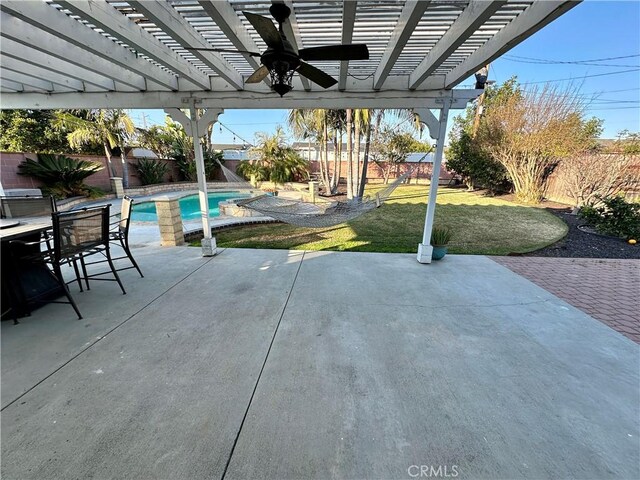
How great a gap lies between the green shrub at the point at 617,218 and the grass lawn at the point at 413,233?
58 cm

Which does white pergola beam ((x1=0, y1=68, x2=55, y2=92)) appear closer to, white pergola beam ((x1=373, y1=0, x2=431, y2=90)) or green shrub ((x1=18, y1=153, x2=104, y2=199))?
white pergola beam ((x1=373, y1=0, x2=431, y2=90))

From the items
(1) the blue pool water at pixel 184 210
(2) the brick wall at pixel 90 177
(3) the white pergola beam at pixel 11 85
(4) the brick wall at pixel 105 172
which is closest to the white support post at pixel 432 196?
(4) the brick wall at pixel 105 172

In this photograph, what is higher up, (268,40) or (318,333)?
(268,40)

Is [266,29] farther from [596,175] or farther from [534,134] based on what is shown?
[534,134]

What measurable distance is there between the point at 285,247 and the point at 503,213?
6301 millimetres

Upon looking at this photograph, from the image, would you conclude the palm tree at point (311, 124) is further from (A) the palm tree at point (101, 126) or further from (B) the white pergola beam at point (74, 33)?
(B) the white pergola beam at point (74, 33)

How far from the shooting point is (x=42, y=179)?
7.42 m

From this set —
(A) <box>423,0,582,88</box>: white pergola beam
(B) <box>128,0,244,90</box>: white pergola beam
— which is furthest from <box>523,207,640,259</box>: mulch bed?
(B) <box>128,0,244,90</box>: white pergola beam

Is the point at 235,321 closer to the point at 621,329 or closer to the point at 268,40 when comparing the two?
the point at 268,40

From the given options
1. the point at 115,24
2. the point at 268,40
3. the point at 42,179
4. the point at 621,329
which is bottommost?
the point at 621,329

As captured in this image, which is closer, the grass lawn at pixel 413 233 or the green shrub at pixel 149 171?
the grass lawn at pixel 413 233

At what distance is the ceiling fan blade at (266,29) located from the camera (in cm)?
142

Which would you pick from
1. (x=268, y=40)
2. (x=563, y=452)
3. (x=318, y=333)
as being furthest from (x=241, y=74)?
(x=563, y=452)

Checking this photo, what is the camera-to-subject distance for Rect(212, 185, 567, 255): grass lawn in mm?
4555
